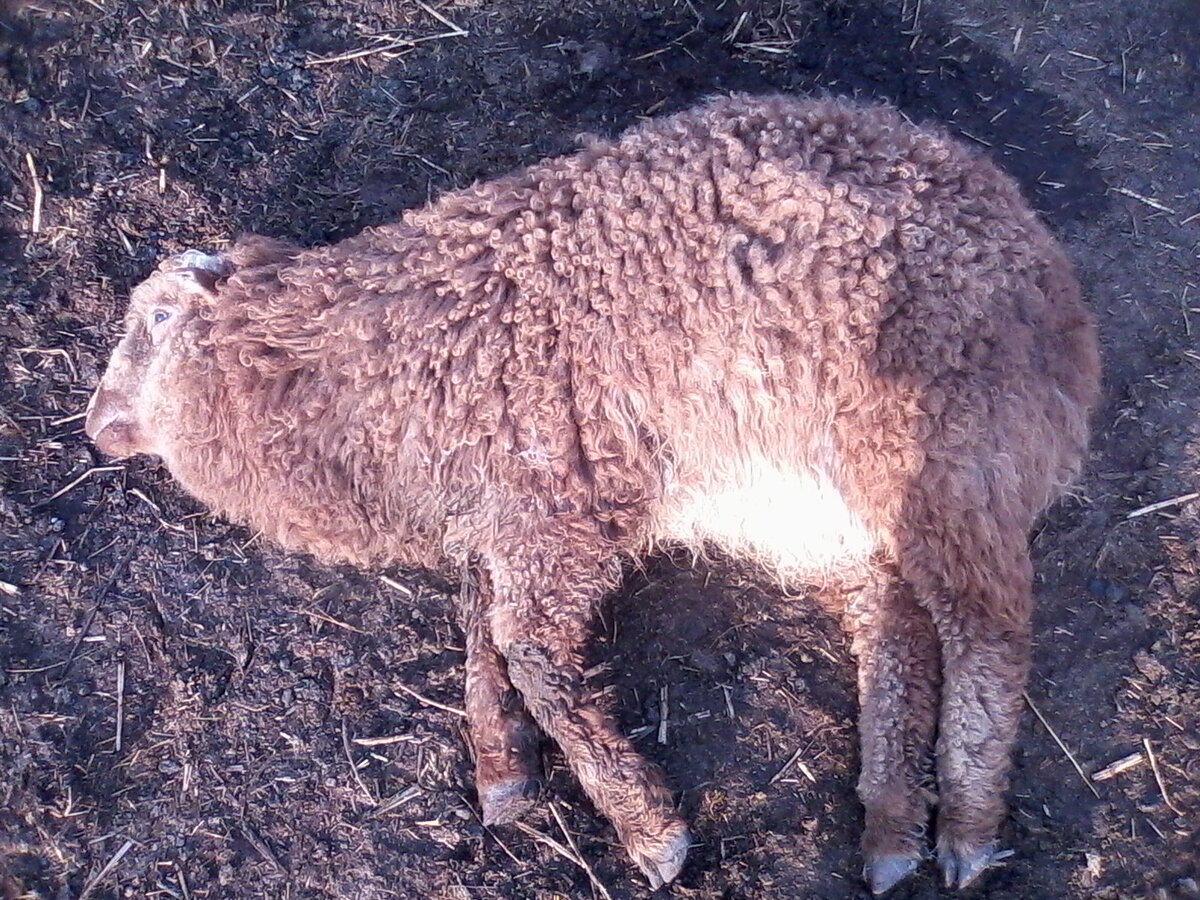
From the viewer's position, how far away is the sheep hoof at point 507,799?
10.5 ft

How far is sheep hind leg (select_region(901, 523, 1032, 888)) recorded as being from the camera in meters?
2.99

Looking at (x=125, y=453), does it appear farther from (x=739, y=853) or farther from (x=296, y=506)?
(x=739, y=853)

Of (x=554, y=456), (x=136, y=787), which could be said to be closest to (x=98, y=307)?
(x=136, y=787)

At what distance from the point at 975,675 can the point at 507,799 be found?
1.74 meters

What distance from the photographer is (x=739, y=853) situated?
3230 mm

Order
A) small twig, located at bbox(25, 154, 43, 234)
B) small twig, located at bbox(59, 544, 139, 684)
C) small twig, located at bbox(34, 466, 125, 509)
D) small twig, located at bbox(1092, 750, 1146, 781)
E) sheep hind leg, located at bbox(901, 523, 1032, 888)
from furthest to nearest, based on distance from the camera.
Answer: small twig, located at bbox(25, 154, 43, 234)
small twig, located at bbox(34, 466, 125, 509)
small twig, located at bbox(59, 544, 139, 684)
small twig, located at bbox(1092, 750, 1146, 781)
sheep hind leg, located at bbox(901, 523, 1032, 888)

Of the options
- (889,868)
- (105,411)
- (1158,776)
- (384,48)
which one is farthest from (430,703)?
(384,48)

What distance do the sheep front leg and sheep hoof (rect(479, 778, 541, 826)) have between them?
190 millimetres

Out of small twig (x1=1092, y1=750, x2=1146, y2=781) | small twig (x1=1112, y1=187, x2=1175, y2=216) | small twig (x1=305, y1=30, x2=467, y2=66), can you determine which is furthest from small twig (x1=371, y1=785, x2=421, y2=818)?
small twig (x1=1112, y1=187, x2=1175, y2=216)

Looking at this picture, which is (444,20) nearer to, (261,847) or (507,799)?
(507,799)

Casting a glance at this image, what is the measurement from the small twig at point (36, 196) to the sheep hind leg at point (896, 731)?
4194 mm

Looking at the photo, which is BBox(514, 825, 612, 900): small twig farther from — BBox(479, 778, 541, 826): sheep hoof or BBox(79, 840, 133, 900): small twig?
BBox(79, 840, 133, 900): small twig

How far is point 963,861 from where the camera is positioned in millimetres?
3072

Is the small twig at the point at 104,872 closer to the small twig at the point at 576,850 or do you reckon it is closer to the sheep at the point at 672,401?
the sheep at the point at 672,401
